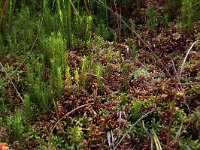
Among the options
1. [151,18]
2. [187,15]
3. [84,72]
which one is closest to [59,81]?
[84,72]

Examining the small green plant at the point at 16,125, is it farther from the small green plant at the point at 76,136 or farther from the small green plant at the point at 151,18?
the small green plant at the point at 151,18

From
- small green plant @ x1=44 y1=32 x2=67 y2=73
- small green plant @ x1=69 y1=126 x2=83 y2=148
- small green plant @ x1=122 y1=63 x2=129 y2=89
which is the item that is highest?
small green plant @ x1=44 y1=32 x2=67 y2=73

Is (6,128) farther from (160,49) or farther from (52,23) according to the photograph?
(160,49)

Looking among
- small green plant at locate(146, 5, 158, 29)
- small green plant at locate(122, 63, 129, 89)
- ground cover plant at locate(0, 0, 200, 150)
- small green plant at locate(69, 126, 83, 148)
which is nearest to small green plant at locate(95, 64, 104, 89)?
ground cover plant at locate(0, 0, 200, 150)

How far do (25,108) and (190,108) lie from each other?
1.09 m

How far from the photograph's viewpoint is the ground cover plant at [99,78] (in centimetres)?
229

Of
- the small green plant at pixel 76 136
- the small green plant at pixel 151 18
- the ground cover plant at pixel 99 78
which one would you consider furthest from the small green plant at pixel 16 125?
the small green plant at pixel 151 18

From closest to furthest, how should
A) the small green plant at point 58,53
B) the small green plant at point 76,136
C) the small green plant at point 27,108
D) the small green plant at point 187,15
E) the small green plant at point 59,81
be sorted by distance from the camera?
the small green plant at point 76,136
the small green plant at point 27,108
the small green plant at point 59,81
the small green plant at point 58,53
the small green plant at point 187,15

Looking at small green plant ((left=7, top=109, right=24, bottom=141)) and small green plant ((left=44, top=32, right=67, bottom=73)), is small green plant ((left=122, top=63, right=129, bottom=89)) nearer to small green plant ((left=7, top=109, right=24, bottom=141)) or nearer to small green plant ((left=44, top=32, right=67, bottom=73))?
small green plant ((left=44, top=32, right=67, bottom=73))

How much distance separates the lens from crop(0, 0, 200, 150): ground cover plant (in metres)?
2.29

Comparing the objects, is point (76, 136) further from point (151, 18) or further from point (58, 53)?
point (151, 18)

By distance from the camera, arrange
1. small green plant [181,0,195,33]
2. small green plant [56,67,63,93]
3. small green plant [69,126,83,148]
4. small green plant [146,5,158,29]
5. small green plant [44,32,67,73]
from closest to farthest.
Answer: small green plant [69,126,83,148]
small green plant [56,67,63,93]
small green plant [44,32,67,73]
small green plant [181,0,195,33]
small green plant [146,5,158,29]

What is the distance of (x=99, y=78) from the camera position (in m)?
2.57

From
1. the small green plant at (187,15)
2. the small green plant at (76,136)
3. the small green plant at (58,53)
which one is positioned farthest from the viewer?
the small green plant at (187,15)
